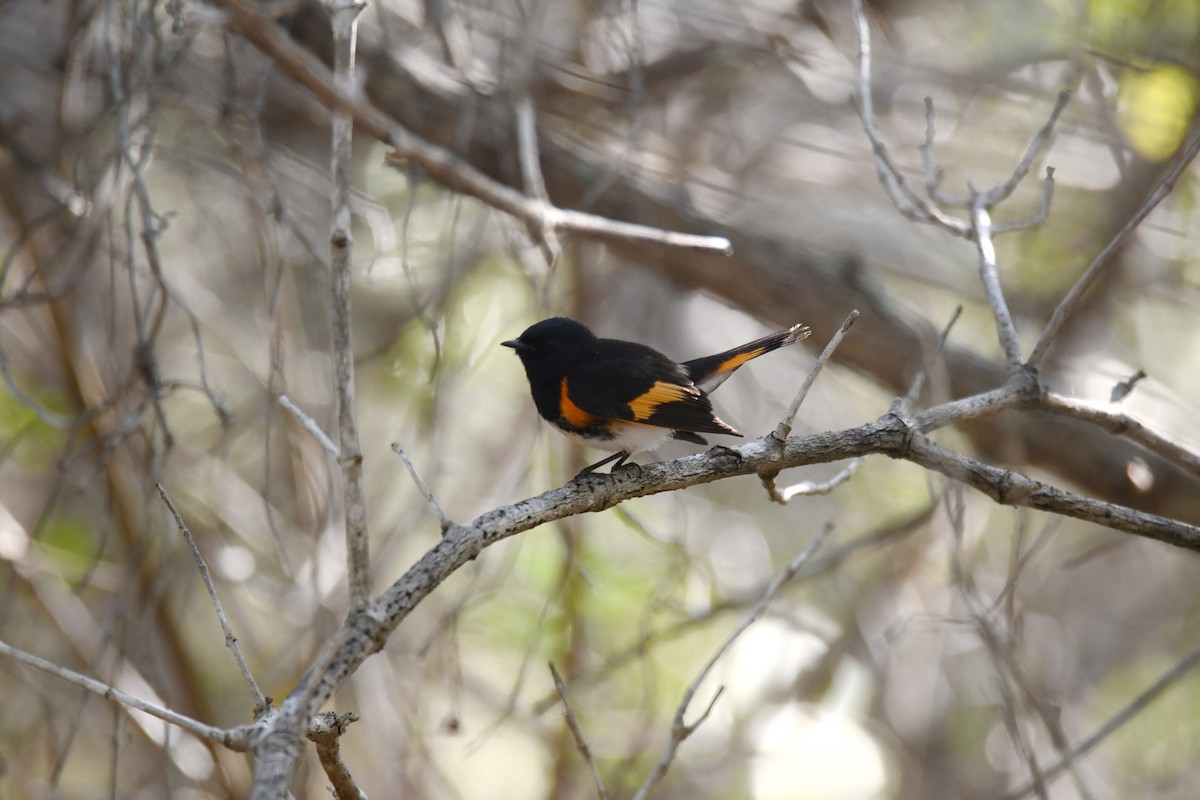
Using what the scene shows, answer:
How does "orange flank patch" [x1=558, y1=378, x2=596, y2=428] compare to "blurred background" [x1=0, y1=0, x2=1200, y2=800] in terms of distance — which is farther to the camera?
"blurred background" [x1=0, y1=0, x2=1200, y2=800]

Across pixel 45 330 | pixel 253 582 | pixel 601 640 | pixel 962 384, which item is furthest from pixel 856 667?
pixel 45 330

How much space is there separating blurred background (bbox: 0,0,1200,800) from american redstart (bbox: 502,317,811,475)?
0.41 metres

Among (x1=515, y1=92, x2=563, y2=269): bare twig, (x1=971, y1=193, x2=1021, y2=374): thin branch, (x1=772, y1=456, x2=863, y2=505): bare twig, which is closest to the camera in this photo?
(x1=772, y1=456, x2=863, y2=505): bare twig

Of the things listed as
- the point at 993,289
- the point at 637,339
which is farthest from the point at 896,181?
the point at 637,339

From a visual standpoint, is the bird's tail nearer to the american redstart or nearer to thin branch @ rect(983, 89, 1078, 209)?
the american redstart

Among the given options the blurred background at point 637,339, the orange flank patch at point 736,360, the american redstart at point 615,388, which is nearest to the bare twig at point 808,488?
the american redstart at point 615,388

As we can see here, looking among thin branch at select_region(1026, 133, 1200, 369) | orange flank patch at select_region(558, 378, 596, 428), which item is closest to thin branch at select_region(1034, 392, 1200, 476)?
thin branch at select_region(1026, 133, 1200, 369)

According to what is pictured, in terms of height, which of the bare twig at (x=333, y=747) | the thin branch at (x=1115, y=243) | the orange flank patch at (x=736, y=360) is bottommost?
the bare twig at (x=333, y=747)

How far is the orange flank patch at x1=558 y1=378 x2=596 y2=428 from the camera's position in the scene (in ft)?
9.07

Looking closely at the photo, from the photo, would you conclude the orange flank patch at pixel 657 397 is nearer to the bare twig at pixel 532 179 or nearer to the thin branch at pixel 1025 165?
the bare twig at pixel 532 179

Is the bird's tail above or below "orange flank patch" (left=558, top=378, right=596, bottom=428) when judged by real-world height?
above

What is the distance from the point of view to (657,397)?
8.98 ft

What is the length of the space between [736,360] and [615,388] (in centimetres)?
49

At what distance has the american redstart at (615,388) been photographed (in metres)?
2.70
